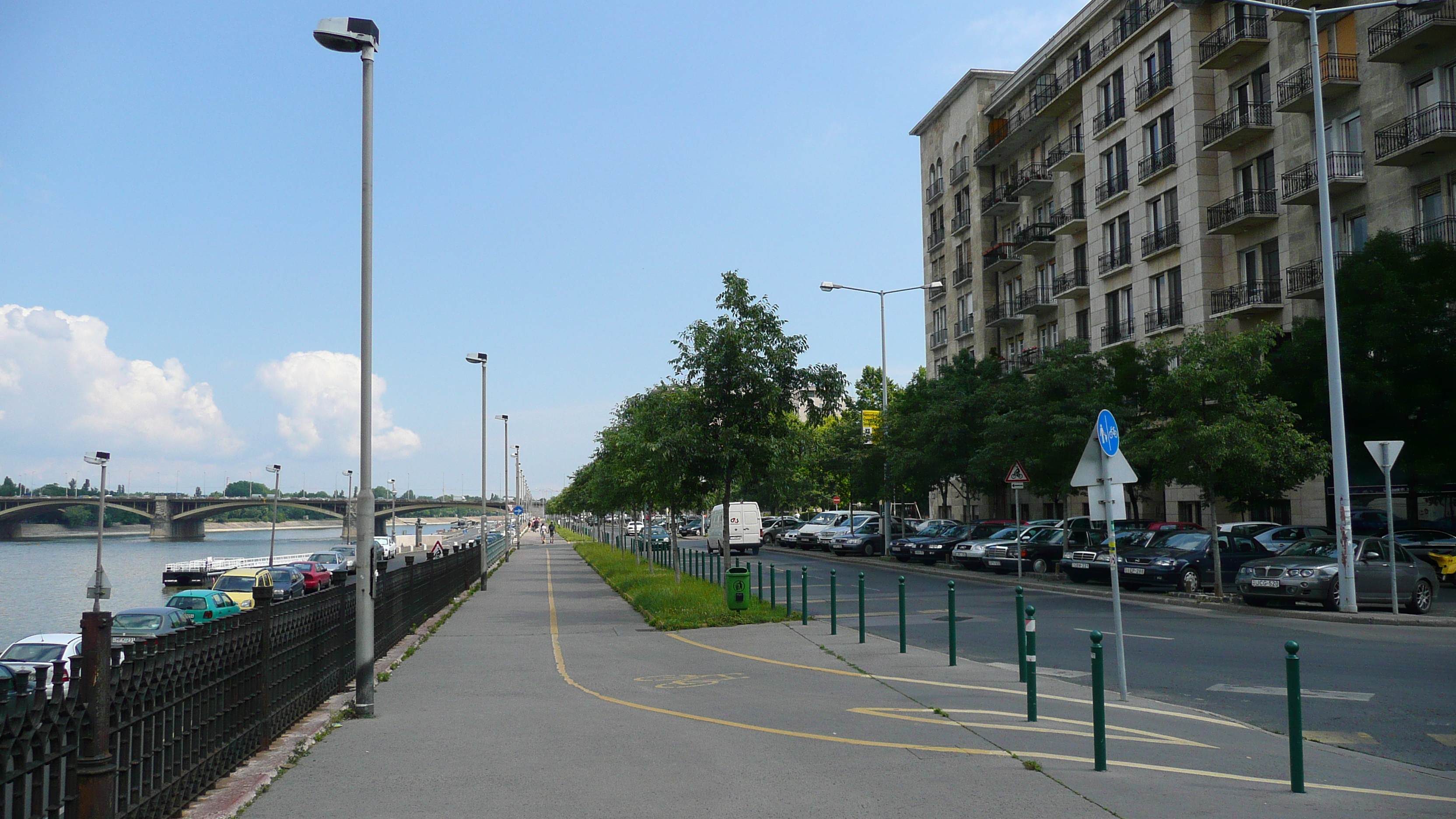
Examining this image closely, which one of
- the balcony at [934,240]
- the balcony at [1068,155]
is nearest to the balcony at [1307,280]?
the balcony at [1068,155]

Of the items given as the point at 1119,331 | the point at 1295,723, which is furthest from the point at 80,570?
the point at 1295,723

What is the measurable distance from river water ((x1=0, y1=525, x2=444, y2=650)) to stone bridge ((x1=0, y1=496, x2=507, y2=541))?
152 cm

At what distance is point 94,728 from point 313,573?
3791cm

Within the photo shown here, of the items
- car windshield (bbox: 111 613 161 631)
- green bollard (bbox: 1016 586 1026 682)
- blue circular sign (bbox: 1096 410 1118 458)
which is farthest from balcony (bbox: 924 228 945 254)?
blue circular sign (bbox: 1096 410 1118 458)

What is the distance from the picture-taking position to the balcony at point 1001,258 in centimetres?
5456

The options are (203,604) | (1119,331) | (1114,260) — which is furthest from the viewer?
(1114,260)

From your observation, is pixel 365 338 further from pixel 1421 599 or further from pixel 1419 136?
pixel 1419 136

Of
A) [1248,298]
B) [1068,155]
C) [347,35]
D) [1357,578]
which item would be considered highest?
[1068,155]

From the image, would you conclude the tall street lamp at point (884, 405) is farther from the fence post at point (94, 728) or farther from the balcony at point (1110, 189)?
the fence post at point (94, 728)

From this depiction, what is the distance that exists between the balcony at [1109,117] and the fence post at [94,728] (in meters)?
45.4

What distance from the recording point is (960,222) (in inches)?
2430

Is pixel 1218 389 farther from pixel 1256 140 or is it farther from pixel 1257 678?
pixel 1256 140

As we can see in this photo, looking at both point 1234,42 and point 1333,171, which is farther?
point 1234,42

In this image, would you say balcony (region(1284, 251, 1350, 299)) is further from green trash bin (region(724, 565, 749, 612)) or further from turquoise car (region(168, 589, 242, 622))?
turquoise car (region(168, 589, 242, 622))
